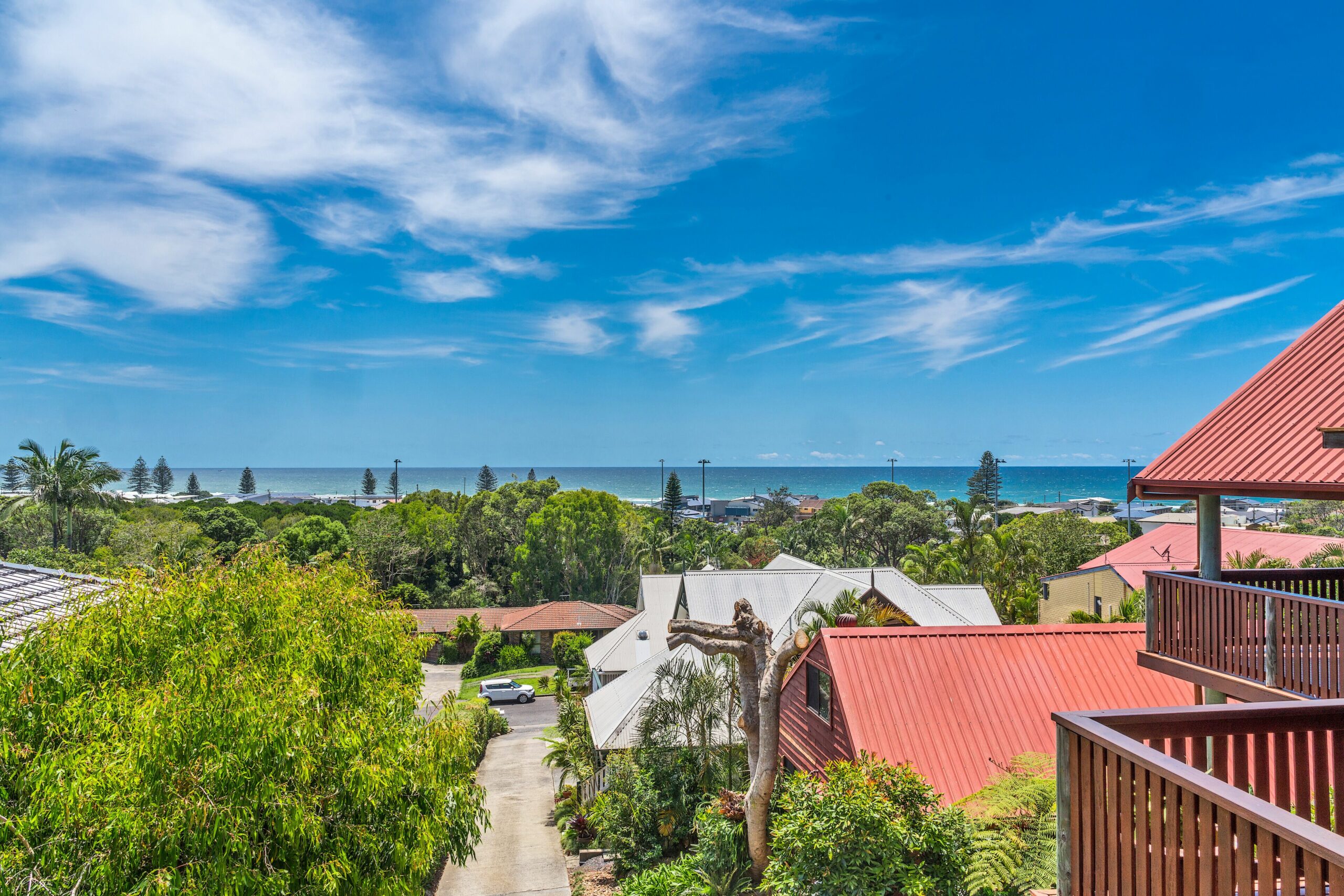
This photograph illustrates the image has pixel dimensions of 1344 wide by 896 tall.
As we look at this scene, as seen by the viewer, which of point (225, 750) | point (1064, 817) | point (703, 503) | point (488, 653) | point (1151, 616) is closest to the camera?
point (1064, 817)

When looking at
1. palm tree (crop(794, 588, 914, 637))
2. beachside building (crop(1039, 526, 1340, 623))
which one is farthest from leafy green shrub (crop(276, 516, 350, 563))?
beachside building (crop(1039, 526, 1340, 623))

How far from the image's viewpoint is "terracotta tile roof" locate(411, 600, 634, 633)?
4703 centimetres

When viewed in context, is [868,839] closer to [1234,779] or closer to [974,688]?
[974,688]

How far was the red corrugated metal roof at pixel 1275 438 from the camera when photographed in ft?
27.6

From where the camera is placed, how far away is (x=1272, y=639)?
8281 millimetres

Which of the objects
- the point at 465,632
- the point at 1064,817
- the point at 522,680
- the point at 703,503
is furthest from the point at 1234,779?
the point at 703,503

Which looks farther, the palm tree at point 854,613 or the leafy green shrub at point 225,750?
the palm tree at point 854,613

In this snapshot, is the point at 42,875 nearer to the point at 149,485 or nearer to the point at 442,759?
the point at 442,759

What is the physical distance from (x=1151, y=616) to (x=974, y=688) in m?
5.04

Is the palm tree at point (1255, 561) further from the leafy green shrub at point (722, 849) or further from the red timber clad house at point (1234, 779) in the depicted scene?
the leafy green shrub at point (722, 849)

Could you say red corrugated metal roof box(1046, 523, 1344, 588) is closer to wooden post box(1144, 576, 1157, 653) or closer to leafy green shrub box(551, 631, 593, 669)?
wooden post box(1144, 576, 1157, 653)

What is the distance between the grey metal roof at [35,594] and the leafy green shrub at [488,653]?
31.9 m

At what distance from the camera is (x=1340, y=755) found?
13.6ft

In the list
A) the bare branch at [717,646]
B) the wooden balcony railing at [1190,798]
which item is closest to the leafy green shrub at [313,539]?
the bare branch at [717,646]
